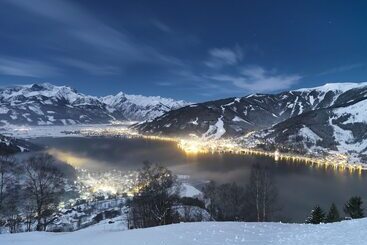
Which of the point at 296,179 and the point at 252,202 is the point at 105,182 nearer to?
the point at 296,179

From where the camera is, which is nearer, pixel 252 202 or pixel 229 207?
pixel 252 202

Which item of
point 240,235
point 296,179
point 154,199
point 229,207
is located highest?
point 240,235

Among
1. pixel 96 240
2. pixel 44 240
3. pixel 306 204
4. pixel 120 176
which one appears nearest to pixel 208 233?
pixel 96 240

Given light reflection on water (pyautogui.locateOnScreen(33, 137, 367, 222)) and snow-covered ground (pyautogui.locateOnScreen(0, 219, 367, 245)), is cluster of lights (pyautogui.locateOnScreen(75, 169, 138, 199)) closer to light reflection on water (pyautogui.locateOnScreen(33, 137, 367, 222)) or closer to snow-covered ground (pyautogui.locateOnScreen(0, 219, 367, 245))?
light reflection on water (pyautogui.locateOnScreen(33, 137, 367, 222))

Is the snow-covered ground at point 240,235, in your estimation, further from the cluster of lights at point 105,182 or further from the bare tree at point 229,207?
the cluster of lights at point 105,182

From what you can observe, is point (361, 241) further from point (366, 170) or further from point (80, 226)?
point (366, 170)

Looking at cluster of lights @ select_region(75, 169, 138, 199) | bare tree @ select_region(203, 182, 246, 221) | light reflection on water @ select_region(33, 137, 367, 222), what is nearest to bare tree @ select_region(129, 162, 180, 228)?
bare tree @ select_region(203, 182, 246, 221)

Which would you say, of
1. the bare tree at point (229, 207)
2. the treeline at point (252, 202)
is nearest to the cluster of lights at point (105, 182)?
the bare tree at point (229, 207)

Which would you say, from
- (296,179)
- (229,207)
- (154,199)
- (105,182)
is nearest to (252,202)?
(229,207)

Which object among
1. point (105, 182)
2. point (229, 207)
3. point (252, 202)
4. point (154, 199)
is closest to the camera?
point (154, 199)
